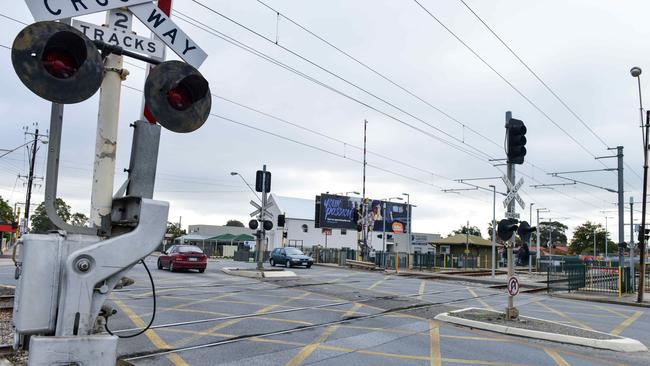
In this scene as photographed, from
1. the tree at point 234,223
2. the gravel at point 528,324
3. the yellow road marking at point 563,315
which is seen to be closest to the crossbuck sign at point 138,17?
the gravel at point 528,324

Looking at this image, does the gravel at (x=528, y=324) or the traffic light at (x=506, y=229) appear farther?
the traffic light at (x=506, y=229)

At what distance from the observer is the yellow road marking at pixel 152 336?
7123mm

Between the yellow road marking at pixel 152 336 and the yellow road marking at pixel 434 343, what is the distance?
11.8 feet

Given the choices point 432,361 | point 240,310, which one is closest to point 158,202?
point 432,361

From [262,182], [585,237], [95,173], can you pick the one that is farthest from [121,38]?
[585,237]

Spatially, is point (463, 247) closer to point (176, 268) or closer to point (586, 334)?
point (176, 268)

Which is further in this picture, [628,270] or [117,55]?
[628,270]

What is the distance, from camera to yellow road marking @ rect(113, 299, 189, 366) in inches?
280

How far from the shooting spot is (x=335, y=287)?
18875 mm

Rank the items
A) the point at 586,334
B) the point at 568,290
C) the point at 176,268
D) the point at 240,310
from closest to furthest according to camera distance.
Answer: the point at 586,334
the point at 240,310
the point at 568,290
the point at 176,268

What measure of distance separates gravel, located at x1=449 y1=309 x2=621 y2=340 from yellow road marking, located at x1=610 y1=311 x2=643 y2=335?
59.3 inches

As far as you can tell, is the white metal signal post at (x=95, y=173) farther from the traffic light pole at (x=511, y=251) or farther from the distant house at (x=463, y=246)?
the distant house at (x=463, y=246)

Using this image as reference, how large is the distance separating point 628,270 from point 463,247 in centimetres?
3392

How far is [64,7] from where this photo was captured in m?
2.98
